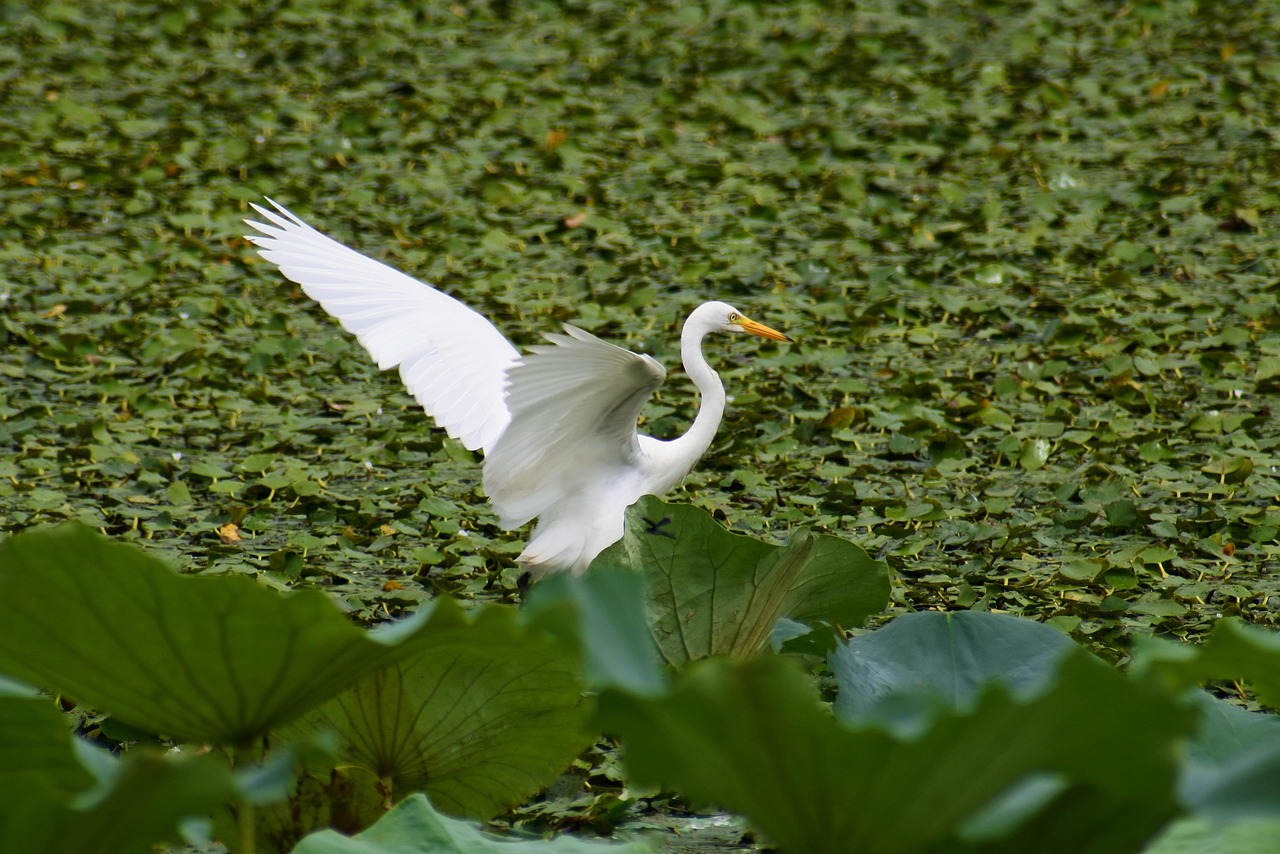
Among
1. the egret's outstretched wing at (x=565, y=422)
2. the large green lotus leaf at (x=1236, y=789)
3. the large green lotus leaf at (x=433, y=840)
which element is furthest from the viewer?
the egret's outstretched wing at (x=565, y=422)

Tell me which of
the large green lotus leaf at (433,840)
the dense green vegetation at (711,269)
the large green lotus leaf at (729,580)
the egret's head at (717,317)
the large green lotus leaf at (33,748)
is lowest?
the dense green vegetation at (711,269)

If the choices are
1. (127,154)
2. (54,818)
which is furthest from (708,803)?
(127,154)

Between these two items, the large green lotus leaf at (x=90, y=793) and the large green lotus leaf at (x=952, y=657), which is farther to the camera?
the large green lotus leaf at (x=952, y=657)

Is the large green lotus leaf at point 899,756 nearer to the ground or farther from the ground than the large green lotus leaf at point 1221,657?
nearer to the ground

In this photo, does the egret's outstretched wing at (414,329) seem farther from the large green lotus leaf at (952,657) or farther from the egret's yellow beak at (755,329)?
the large green lotus leaf at (952,657)

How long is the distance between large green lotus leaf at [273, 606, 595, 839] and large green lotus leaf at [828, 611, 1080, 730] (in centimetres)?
29

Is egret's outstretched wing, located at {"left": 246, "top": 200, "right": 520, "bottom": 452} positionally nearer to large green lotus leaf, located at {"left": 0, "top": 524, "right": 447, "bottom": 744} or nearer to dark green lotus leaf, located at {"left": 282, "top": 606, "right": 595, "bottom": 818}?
dark green lotus leaf, located at {"left": 282, "top": 606, "right": 595, "bottom": 818}

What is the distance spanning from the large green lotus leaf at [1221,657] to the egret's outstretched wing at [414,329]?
95.2 inches

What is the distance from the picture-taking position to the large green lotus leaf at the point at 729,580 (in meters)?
2.20

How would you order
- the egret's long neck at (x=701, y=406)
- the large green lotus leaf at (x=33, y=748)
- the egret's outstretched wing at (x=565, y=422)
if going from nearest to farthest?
the large green lotus leaf at (x=33, y=748), the egret's outstretched wing at (x=565, y=422), the egret's long neck at (x=701, y=406)

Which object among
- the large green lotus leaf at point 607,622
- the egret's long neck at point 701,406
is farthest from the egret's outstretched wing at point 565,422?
the large green lotus leaf at point 607,622

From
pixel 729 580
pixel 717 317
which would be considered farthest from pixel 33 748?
pixel 717 317

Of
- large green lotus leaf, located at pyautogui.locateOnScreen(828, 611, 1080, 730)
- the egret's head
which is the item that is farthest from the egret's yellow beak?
large green lotus leaf, located at pyautogui.locateOnScreen(828, 611, 1080, 730)

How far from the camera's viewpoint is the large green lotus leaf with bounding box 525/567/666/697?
980 mm
